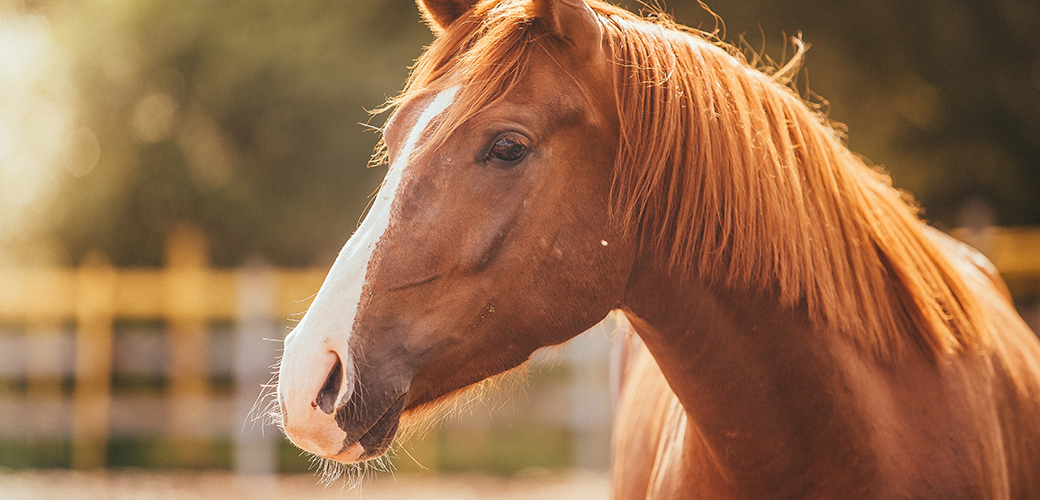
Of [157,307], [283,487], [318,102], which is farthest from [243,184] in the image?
[283,487]

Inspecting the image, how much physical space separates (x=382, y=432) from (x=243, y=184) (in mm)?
7744

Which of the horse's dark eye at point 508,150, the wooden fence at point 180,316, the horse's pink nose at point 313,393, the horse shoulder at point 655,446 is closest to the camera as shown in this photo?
the horse's pink nose at point 313,393

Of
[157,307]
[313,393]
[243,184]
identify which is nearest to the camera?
[313,393]

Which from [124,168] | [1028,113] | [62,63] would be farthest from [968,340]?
[62,63]

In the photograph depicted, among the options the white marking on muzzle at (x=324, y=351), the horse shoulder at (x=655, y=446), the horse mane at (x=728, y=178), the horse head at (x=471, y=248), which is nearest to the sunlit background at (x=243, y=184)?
the horse shoulder at (x=655, y=446)

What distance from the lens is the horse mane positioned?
1.50m

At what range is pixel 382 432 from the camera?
4.55ft

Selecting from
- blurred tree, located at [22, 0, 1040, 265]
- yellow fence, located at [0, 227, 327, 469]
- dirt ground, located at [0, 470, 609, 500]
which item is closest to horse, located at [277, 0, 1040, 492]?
blurred tree, located at [22, 0, 1040, 265]

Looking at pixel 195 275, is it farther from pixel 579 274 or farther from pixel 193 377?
pixel 579 274

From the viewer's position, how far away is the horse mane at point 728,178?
1495 mm

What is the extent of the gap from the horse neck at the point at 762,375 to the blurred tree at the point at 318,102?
178 inches

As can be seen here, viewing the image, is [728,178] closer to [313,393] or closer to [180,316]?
[313,393]

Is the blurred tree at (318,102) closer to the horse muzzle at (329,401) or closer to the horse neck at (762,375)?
the horse neck at (762,375)

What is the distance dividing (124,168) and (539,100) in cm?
900
